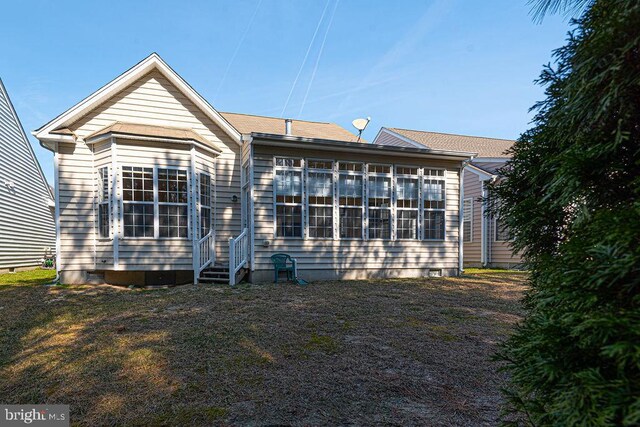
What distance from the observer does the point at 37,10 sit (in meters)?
10.7

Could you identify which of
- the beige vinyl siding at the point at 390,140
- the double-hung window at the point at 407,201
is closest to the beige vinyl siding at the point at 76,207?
the double-hung window at the point at 407,201

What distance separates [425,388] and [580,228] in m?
2.40

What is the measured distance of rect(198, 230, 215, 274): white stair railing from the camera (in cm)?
987

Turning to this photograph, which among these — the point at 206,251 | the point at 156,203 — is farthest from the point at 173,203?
the point at 206,251

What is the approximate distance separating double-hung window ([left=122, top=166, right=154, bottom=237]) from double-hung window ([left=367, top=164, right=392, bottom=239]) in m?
6.49

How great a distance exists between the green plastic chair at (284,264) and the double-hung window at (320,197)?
1.00 metres

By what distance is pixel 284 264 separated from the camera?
10.1 metres

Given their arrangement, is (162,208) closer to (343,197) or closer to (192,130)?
(192,130)

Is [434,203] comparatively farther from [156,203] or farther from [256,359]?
[256,359]

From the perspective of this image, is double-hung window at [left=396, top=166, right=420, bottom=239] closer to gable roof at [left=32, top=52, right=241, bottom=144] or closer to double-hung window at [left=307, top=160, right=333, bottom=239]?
double-hung window at [left=307, top=160, right=333, bottom=239]

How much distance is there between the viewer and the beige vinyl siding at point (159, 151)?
9.54 metres

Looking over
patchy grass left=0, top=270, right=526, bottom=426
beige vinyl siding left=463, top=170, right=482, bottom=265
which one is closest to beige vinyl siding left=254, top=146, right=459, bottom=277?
patchy grass left=0, top=270, right=526, bottom=426

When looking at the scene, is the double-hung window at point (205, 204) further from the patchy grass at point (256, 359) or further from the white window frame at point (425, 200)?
the white window frame at point (425, 200)

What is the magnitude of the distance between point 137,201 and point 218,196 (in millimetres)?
2329
